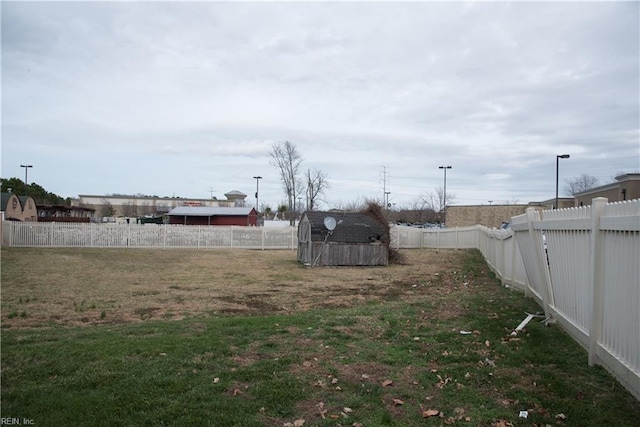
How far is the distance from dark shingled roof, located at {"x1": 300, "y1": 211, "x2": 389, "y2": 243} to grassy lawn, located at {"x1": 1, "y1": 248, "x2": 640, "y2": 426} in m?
13.6

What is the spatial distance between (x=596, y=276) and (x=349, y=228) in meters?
20.4

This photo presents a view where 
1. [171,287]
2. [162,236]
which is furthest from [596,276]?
[162,236]

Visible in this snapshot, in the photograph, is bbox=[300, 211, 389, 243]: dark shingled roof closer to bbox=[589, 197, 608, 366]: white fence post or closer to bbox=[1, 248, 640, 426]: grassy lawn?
bbox=[1, 248, 640, 426]: grassy lawn

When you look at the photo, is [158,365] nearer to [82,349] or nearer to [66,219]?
[82,349]

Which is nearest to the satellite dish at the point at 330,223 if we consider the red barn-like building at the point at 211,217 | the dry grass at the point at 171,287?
the dry grass at the point at 171,287

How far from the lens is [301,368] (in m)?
5.23

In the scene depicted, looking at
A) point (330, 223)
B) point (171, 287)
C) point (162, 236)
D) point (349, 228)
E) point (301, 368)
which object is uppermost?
point (330, 223)

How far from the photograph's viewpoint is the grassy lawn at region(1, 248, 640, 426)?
3969 millimetres

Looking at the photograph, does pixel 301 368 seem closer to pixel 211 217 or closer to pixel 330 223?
pixel 330 223

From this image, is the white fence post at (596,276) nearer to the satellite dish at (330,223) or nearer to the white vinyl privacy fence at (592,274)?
the white vinyl privacy fence at (592,274)

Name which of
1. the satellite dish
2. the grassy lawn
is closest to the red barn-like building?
the satellite dish

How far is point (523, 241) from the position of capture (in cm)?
877

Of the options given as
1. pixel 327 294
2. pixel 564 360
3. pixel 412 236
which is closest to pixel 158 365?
pixel 564 360

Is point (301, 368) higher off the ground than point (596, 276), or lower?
lower
